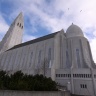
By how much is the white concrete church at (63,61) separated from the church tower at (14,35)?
41.6 feet

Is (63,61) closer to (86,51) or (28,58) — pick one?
(86,51)

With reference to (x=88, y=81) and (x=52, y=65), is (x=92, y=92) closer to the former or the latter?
(x=88, y=81)

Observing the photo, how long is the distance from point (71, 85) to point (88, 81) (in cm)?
498

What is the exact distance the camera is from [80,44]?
40.0 m

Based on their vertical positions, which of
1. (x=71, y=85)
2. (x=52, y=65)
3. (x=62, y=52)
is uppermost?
(x=62, y=52)

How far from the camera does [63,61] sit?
39.6 metres

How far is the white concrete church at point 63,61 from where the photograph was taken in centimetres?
3134

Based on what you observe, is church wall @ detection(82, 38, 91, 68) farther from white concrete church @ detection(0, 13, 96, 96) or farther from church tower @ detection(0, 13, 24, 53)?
A: church tower @ detection(0, 13, 24, 53)

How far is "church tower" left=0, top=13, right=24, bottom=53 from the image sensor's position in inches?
2604

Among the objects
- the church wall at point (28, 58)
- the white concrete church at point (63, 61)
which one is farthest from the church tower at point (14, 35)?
the white concrete church at point (63, 61)

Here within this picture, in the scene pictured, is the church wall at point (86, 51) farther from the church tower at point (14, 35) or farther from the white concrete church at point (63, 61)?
the church tower at point (14, 35)

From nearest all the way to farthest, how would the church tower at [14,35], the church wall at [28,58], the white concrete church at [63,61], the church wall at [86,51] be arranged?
1. the white concrete church at [63,61]
2. the church wall at [86,51]
3. the church wall at [28,58]
4. the church tower at [14,35]

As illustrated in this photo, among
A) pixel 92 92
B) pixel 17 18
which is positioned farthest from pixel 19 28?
pixel 92 92

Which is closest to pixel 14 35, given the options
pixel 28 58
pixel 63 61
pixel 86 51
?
pixel 28 58
